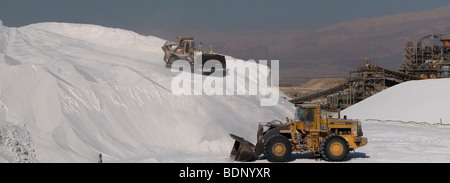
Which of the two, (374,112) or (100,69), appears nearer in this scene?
(100,69)

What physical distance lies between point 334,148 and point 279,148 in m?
1.66

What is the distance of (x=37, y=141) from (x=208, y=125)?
689 centimetres

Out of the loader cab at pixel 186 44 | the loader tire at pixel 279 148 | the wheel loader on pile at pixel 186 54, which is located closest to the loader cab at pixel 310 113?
the loader tire at pixel 279 148

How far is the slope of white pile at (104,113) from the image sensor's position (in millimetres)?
18734

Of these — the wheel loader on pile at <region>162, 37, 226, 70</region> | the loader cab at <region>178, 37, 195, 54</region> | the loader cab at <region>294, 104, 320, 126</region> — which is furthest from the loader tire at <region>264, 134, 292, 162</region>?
the loader cab at <region>178, 37, 195, 54</region>

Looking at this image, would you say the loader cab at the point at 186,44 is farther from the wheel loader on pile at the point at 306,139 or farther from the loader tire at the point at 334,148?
the loader tire at the point at 334,148

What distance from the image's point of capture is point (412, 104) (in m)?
36.1

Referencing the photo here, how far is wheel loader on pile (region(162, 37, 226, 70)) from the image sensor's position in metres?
31.0

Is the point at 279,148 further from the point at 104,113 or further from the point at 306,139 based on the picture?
the point at 104,113

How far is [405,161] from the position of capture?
63.2 ft

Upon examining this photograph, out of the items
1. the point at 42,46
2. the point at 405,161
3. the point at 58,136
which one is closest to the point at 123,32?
the point at 42,46

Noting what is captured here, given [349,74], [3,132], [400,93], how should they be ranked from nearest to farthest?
1. [3,132]
2. [400,93]
3. [349,74]

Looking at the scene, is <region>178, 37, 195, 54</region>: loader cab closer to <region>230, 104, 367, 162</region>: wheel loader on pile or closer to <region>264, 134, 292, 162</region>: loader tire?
<region>230, 104, 367, 162</region>: wheel loader on pile

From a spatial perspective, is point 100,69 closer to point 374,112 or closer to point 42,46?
point 42,46
